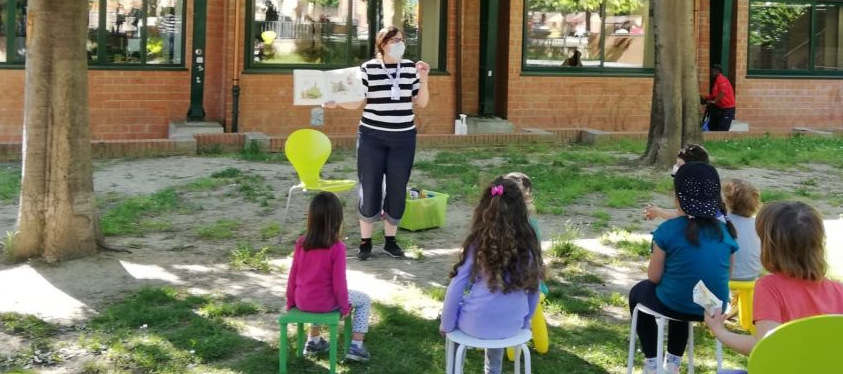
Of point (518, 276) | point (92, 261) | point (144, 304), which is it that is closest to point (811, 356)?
point (518, 276)

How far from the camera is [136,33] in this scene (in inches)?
606

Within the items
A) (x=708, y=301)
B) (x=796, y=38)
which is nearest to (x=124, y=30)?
(x=796, y=38)

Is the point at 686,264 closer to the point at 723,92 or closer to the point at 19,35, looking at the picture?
the point at 19,35

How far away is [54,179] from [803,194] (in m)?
7.96

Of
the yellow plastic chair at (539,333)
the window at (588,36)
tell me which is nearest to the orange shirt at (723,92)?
the window at (588,36)

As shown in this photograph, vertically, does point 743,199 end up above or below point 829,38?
below

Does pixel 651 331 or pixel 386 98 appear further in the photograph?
pixel 386 98

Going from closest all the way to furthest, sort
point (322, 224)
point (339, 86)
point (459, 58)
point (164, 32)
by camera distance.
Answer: point (322, 224) < point (339, 86) < point (164, 32) < point (459, 58)

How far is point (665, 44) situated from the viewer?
1302cm

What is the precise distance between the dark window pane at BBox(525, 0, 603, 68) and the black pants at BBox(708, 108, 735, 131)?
2.17m

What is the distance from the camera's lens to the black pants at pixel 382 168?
785 cm

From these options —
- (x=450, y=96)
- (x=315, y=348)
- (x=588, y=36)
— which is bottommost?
(x=315, y=348)

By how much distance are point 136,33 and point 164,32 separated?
0.41 m

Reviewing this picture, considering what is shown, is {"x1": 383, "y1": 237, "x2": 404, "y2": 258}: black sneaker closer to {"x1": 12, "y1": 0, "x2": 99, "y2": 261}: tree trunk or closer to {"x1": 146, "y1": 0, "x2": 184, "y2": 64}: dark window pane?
{"x1": 12, "y1": 0, "x2": 99, "y2": 261}: tree trunk
